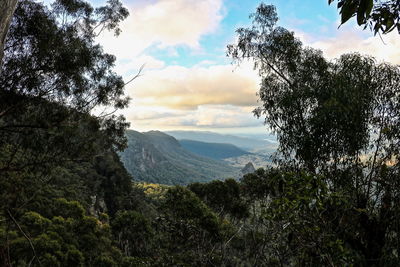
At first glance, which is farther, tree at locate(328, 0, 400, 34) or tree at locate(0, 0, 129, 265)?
tree at locate(0, 0, 129, 265)

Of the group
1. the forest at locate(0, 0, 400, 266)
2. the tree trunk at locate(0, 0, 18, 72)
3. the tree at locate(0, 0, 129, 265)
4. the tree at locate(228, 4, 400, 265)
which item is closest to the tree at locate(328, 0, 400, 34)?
the tree trunk at locate(0, 0, 18, 72)

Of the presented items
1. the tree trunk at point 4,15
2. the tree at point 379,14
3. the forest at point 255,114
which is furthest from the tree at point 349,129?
the tree trunk at point 4,15

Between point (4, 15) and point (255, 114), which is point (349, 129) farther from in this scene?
point (4, 15)

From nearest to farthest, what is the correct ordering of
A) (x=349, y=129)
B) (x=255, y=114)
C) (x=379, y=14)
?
1. (x=379, y=14)
2. (x=349, y=129)
3. (x=255, y=114)

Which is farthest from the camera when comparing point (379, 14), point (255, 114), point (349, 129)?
point (255, 114)

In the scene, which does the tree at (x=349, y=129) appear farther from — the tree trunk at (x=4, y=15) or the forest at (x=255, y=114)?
the tree trunk at (x=4, y=15)

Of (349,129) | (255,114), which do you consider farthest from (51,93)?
(349,129)

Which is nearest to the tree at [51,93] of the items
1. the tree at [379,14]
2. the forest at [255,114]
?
the forest at [255,114]

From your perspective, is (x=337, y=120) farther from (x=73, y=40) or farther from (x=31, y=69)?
(x=31, y=69)

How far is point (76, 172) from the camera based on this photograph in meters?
43.2

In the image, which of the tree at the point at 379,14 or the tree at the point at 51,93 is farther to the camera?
the tree at the point at 51,93

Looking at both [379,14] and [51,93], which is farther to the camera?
[51,93]

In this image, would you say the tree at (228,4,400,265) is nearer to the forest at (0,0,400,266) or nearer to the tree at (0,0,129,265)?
the forest at (0,0,400,266)

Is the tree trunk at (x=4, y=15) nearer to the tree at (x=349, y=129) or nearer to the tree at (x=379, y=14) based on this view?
the tree at (x=379, y=14)
